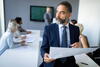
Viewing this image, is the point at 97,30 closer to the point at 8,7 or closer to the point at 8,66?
the point at 8,7

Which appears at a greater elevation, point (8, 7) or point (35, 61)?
point (8, 7)

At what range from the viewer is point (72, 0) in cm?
718

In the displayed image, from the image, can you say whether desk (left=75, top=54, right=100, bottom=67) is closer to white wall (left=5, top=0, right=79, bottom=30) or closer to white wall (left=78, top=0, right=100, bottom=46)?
white wall (left=78, top=0, right=100, bottom=46)

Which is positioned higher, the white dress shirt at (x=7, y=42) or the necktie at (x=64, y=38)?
the necktie at (x=64, y=38)

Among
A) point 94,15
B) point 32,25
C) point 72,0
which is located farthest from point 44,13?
point 94,15

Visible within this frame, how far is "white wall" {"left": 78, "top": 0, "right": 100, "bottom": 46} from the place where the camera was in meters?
5.84

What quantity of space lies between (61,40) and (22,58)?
1.09m

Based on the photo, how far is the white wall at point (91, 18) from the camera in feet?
19.2

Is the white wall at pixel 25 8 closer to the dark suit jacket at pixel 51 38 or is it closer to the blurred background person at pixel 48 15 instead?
the blurred background person at pixel 48 15

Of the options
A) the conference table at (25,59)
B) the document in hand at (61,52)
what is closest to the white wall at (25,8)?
the conference table at (25,59)

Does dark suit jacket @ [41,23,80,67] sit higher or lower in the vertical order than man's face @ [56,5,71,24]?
lower

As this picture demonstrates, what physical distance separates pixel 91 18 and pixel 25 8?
3.05 meters

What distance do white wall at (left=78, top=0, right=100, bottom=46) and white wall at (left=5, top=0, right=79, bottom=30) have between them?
120 centimetres

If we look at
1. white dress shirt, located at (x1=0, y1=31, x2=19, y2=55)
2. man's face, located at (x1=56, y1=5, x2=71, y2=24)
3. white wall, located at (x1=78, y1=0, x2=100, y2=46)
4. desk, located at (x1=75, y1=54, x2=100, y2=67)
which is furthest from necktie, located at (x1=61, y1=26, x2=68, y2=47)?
white wall, located at (x1=78, y1=0, x2=100, y2=46)
